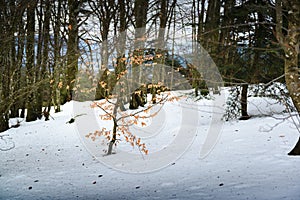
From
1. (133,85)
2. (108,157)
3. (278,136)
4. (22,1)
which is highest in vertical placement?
(22,1)

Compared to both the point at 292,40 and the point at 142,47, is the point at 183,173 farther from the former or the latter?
the point at 142,47

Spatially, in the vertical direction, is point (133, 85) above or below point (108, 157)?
above

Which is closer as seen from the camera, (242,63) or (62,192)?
(62,192)

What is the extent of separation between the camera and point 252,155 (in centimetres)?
538

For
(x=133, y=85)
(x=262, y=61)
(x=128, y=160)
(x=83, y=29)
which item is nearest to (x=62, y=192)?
(x=128, y=160)

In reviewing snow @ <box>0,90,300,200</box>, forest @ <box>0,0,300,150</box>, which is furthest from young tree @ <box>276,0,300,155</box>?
snow @ <box>0,90,300,200</box>

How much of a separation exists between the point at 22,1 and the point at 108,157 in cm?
381

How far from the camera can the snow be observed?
394 cm

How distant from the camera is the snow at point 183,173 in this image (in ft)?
12.9

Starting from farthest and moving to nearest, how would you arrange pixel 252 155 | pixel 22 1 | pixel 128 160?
1. pixel 128 160
2. pixel 22 1
3. pixel 252 155

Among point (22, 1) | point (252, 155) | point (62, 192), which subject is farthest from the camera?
point (22, 1)

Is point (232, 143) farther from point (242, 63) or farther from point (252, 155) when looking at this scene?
point (242, 63)

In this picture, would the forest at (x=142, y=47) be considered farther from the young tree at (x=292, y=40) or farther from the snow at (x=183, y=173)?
the snow at (x=183, y=173)

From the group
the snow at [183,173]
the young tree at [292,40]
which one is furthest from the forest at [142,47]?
the snow at [183,173]
